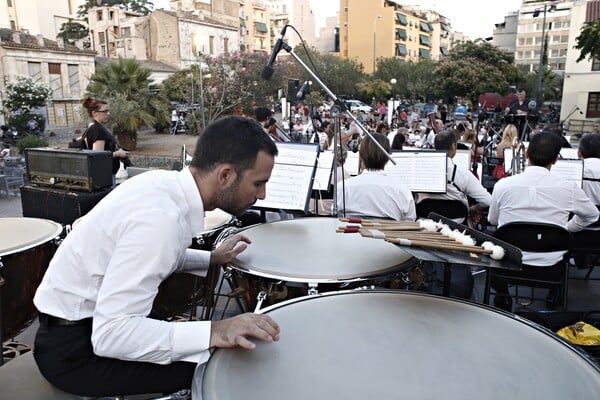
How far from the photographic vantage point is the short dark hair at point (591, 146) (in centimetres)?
485

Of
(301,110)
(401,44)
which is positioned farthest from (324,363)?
(401,44)

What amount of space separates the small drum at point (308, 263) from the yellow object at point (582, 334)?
4.13 ft

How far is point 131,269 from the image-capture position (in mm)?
1403

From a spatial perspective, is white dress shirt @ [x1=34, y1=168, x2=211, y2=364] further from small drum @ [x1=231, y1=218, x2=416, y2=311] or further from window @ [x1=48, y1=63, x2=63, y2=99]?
window @ [x1=48, y1=63, x2=63, y2=99]

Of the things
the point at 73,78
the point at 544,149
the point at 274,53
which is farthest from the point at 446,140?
the point at 73,78

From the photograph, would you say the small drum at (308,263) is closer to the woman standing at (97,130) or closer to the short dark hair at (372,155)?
the short dark hair at (372,155)

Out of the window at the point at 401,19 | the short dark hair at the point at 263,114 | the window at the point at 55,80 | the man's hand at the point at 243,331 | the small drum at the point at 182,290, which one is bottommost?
the small drum at the point at 182,290

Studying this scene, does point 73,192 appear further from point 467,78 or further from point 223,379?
point 467,78

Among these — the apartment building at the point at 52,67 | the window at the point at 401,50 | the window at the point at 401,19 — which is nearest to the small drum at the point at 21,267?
the apartment building at the point at 52,67

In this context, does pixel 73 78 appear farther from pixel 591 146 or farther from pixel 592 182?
pixel 592 182

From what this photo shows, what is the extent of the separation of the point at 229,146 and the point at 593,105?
3351 cm

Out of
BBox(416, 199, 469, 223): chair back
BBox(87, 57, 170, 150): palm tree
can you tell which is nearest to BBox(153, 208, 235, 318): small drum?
BBox(416, 199, 469, 223): chair back

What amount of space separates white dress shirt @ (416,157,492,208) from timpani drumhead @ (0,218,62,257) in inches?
130

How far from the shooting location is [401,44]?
211ft
